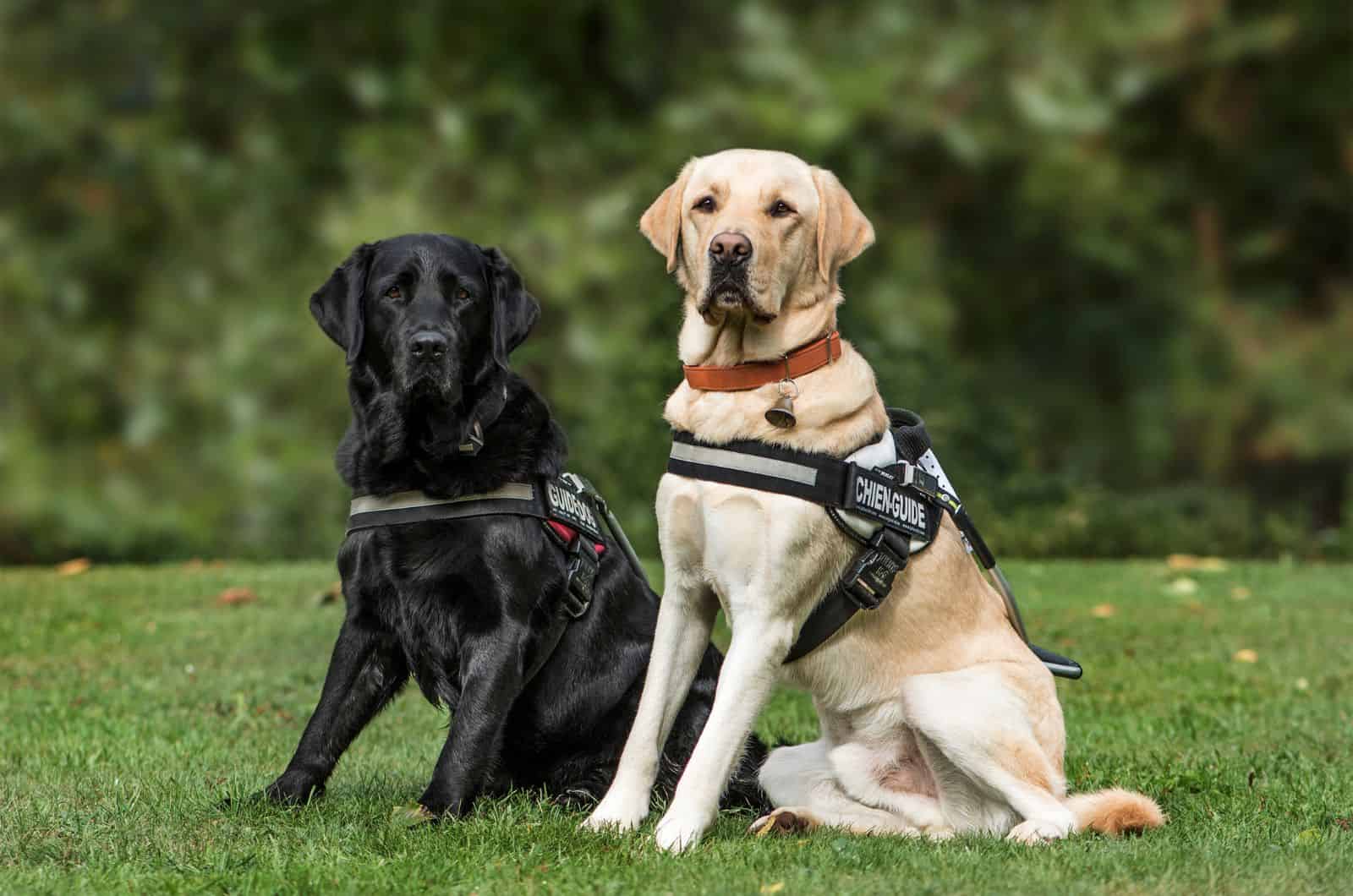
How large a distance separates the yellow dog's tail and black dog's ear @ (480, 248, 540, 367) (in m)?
1.97

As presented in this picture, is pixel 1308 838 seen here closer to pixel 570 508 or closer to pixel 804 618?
pixel 804 618

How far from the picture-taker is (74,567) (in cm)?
962

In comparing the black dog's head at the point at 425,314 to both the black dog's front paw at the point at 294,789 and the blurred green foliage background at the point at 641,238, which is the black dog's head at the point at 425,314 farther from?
the blurred green foliage background at the point at 641,238

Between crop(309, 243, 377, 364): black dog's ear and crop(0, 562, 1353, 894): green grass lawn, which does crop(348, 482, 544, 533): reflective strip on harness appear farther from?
crop(0, 562, 1353, 894): green grass lawn

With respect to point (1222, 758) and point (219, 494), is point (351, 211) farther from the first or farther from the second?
point (1222, 758)

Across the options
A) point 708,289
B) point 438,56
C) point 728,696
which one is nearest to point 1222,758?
point 728,696

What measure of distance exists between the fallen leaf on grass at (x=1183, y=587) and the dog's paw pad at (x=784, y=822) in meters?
5.55

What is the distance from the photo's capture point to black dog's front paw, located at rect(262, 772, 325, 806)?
155 inches

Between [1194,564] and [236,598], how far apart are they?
21.0ft

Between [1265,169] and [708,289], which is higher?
[1265,169]

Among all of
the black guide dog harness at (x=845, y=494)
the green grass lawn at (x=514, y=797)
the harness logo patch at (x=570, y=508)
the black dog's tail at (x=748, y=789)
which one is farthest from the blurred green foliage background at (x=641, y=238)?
the black guide dog harness at (x=845, y=494)

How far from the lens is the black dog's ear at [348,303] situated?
4.05 m

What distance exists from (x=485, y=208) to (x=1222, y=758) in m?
8.44

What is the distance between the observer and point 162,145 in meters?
12.6
